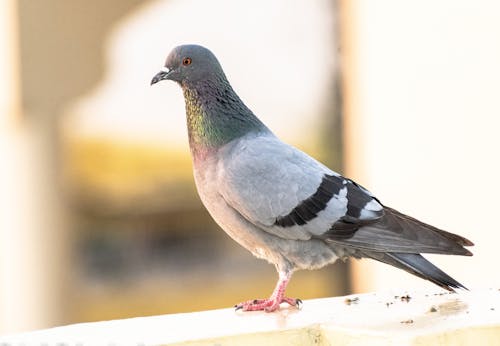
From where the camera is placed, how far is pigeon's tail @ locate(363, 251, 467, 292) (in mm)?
3459

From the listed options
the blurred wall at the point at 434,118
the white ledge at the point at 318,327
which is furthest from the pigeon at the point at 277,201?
the blurred wall at the point at 434,118

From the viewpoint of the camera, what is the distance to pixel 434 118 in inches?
283

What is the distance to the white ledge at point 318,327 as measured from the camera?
297 centimetres

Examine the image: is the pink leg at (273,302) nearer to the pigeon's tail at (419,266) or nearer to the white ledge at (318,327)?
the white ledge at (318,327)

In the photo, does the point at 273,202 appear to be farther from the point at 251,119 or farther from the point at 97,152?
the point at 97,152

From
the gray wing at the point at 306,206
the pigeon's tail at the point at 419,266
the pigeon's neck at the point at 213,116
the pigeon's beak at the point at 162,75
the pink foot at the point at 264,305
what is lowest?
the pink foot at the point at 264,305

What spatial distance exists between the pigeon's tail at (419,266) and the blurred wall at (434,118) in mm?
3009

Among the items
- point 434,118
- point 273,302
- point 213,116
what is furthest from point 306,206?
point 434,118

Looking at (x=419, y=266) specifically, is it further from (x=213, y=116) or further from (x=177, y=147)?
(x=177, y=147)

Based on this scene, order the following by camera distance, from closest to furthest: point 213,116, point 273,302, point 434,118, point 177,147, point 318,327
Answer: point 318,327, point 273,302, point 213,116, point 434,118, point 177,147

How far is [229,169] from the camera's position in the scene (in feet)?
11.7

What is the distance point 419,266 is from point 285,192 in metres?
0.58

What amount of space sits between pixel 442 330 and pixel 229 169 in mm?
1061

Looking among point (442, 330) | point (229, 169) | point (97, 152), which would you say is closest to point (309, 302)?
point (229, 169)
